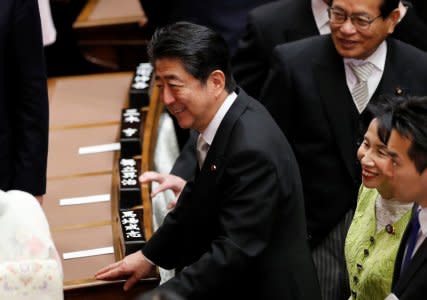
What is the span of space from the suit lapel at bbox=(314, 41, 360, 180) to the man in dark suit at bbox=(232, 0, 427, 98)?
0.46 m

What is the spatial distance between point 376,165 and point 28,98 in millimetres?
1246

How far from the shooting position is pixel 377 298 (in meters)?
2.98

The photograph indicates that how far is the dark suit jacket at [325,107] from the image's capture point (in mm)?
3633

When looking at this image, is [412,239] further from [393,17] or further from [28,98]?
[28,98]

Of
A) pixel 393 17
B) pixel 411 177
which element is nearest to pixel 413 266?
pixel 411 177

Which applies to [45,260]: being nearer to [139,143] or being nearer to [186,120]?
[186,120]

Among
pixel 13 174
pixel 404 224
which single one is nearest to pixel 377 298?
pixel 404 224

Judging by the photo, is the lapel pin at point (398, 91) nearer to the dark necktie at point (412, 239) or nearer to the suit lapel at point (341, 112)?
the suit lapel at point (341, 112)

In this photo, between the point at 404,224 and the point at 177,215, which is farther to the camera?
the point at 177,215

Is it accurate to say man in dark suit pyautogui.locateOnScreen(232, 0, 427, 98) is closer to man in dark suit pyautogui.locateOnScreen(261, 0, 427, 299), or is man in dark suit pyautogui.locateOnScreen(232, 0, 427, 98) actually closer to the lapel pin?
man in dark suit pyautogui.locateOnScreen(261, 0, 427, 299)

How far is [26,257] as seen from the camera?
2768 millimetres

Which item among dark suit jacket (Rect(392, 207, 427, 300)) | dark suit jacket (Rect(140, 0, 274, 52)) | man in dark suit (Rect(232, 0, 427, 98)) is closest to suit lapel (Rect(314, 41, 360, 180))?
man in dark suit (Rect(232, 0, 427, 98))

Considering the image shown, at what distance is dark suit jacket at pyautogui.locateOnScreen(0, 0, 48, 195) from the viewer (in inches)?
133

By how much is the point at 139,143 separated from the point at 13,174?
0.76 m
